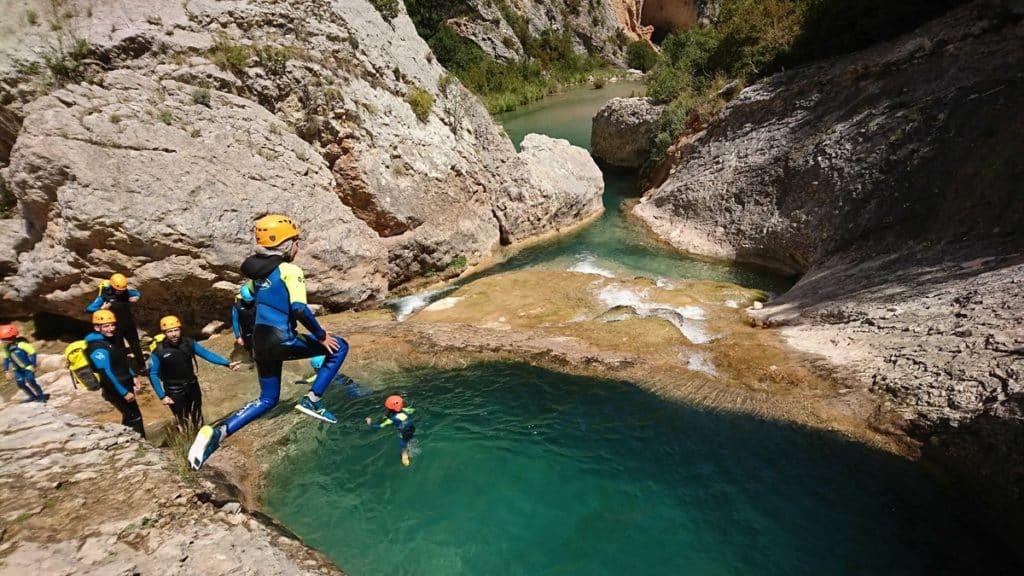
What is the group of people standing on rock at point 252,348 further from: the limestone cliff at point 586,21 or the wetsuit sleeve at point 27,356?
the limestone cliff at point 586,21

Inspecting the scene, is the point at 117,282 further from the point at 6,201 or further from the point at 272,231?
the point at 6,201

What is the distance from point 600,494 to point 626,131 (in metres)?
22.9

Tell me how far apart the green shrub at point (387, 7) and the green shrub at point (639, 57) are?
57.8 meters

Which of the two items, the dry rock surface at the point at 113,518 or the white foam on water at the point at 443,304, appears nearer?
the dry rock surface at the point at 113,518

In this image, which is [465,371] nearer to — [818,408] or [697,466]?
[697,466]

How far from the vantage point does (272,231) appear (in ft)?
18.0

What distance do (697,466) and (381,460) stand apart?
4.34 metres

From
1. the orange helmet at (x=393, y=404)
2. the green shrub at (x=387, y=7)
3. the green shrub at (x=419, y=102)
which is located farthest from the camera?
the green shrub at (x=387, y=7)

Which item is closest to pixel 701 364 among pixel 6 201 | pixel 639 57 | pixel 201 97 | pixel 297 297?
pixel 297 297

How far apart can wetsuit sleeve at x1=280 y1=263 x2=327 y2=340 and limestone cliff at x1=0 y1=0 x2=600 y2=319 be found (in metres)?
6.88

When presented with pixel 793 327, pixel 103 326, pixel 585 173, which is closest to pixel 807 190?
pixel 793 327

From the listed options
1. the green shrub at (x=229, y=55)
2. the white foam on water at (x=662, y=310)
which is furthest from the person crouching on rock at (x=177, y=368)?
the green shrub at (x=229, y=55)

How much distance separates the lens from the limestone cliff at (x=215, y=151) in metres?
10.5

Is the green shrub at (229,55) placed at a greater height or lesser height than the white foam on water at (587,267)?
greater
